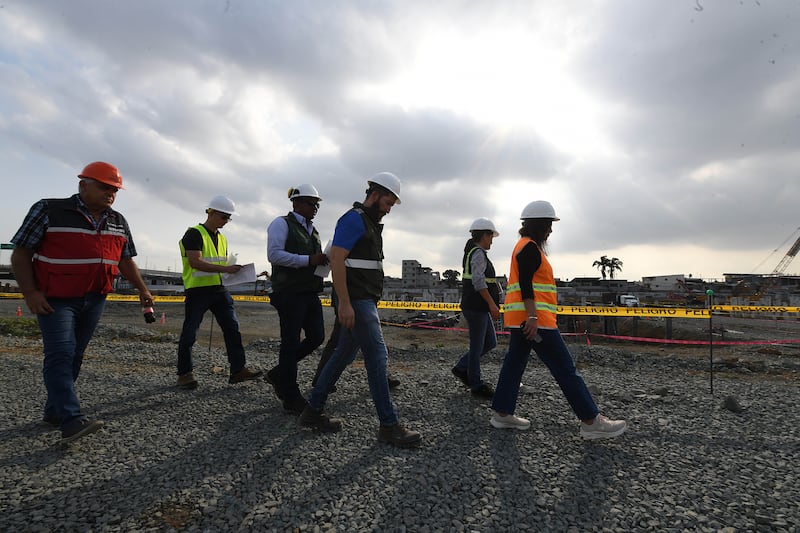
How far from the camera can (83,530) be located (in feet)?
6.32

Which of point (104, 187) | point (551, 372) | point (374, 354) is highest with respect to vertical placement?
point (104, 187)

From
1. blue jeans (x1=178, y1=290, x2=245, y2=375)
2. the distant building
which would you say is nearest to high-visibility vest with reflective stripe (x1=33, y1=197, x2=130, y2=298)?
blue jeans (x1=178, y1=290, x2=245, y2=375)

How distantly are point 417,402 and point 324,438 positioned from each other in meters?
1.43

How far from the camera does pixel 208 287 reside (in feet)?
15.2

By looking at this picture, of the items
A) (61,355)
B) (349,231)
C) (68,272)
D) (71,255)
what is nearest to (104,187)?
(71,255)

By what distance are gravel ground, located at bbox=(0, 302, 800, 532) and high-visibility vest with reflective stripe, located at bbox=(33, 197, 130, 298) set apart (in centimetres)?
113

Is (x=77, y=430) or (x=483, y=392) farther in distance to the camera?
(x=483, y=392)

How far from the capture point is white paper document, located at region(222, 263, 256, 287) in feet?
15.1

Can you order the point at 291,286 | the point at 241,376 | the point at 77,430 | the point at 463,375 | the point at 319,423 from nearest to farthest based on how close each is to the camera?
1. the point at 77,430
2. the point at 319,423
3. the point at 291,286
4. the point at 241,376
5. the point at 463,375

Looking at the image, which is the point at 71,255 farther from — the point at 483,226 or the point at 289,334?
the point at 483,226

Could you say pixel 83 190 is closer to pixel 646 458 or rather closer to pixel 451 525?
pixel 451 525

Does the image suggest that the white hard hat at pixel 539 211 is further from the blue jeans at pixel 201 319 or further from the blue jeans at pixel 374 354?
the blue jeans at pixel 201 319

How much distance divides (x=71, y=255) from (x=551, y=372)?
12.8 ft

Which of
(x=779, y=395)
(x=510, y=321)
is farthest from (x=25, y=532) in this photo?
(x=779, y=395)
